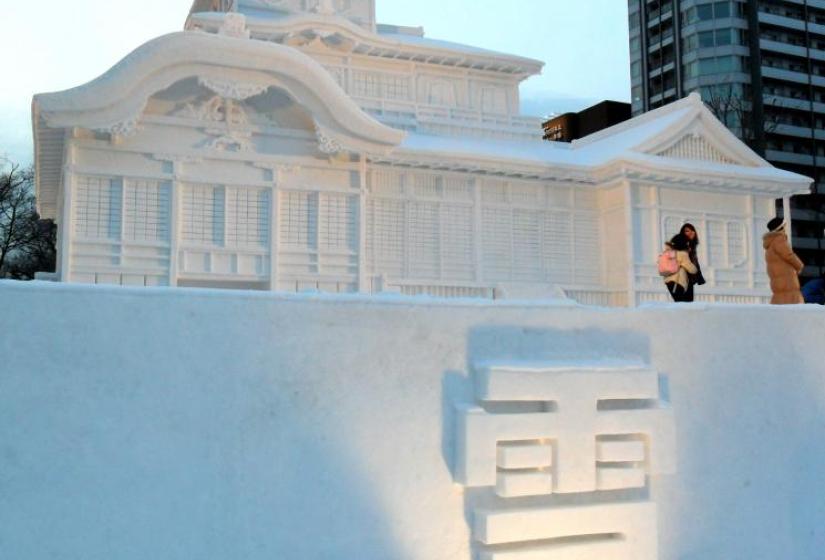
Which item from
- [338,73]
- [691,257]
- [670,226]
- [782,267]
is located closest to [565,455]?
[691,257]

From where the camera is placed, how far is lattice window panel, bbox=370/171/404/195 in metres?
15.6

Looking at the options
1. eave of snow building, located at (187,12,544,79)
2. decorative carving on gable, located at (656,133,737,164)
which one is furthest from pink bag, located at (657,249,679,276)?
eave of snow building, located at (187,12,544,79)

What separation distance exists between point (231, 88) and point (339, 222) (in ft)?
10.5

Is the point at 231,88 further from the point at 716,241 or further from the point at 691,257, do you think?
the point at 716,241

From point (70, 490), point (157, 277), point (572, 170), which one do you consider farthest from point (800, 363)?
point (157, 277)

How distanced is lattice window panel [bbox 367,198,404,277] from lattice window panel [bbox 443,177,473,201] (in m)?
1.14

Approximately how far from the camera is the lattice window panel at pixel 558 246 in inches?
666

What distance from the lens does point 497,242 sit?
16469 mm

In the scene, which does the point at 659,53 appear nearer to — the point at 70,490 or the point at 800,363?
the point at 800,363

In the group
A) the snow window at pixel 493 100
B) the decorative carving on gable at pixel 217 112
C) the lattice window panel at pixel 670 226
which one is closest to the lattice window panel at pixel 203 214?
the decorative carving on gable at pixel 217 112

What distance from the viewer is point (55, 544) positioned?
5250mm

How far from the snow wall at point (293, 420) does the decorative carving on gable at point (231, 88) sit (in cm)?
807

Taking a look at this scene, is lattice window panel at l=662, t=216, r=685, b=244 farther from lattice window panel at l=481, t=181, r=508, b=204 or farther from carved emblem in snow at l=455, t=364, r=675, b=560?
carved emblem in snow at l=455, t=364, r=675, b=560

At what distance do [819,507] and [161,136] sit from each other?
11.7m
